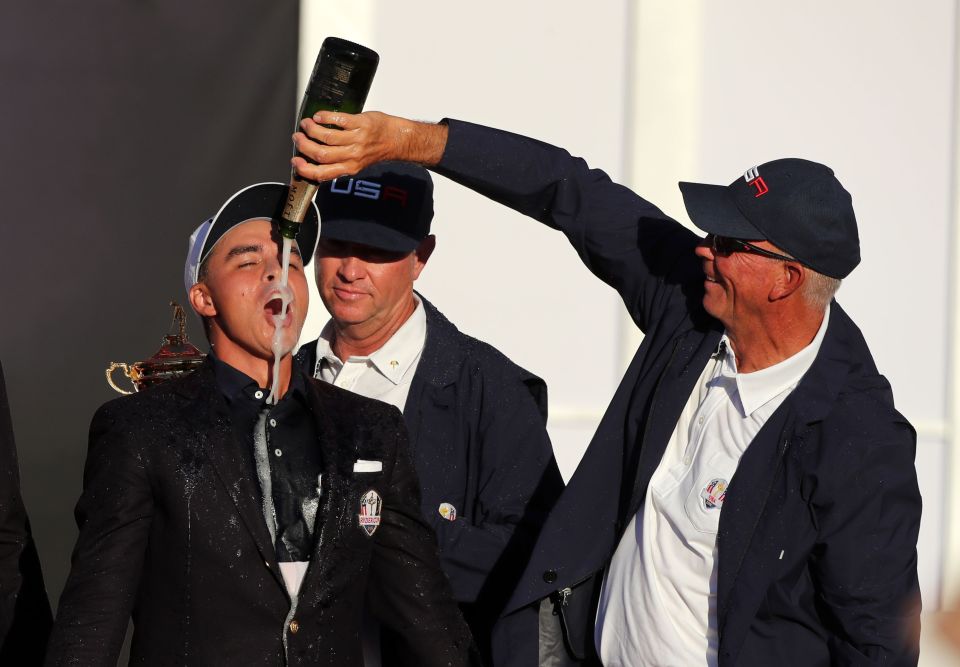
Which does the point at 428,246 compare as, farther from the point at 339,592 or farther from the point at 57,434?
the point at 57,434

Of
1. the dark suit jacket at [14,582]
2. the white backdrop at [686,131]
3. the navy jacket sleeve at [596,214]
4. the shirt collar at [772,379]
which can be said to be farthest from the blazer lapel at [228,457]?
the white backdrop at [686,131]

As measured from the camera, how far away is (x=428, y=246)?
127 inches

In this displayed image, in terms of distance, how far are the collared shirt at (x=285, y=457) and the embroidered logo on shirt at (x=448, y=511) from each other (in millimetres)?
605

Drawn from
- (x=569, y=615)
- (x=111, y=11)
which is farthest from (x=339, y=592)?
(x=111, y=11)

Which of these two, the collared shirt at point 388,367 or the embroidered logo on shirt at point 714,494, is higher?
the collared shirt at point 388,367

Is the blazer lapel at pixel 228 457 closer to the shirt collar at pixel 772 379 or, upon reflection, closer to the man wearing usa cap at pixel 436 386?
the man wearing usa cap at pixel 436 386

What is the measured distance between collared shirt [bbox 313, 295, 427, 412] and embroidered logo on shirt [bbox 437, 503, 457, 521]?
0.25m

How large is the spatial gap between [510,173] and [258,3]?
6.21 feet

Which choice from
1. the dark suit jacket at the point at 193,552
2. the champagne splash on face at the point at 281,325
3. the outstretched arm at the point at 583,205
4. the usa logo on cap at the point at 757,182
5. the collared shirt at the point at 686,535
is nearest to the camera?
the dark suit jacket at the point at 193,552

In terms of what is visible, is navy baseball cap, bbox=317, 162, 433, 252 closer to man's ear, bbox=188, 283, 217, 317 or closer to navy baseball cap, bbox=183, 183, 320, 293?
navy baseball cap, bbox=183, 183, 320, 293

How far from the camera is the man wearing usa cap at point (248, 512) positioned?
2.19 meters

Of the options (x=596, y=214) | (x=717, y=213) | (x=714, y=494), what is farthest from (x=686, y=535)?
(x=596, y=214)

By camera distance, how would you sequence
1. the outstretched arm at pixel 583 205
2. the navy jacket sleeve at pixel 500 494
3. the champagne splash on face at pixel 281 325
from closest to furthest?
the champagne splash on face at pixel 281 325, the outstretched arm at pixel 583 205, the navy jacket sleeve at pixel 500 494

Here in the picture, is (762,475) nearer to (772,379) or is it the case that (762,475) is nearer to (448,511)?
(772,379)
